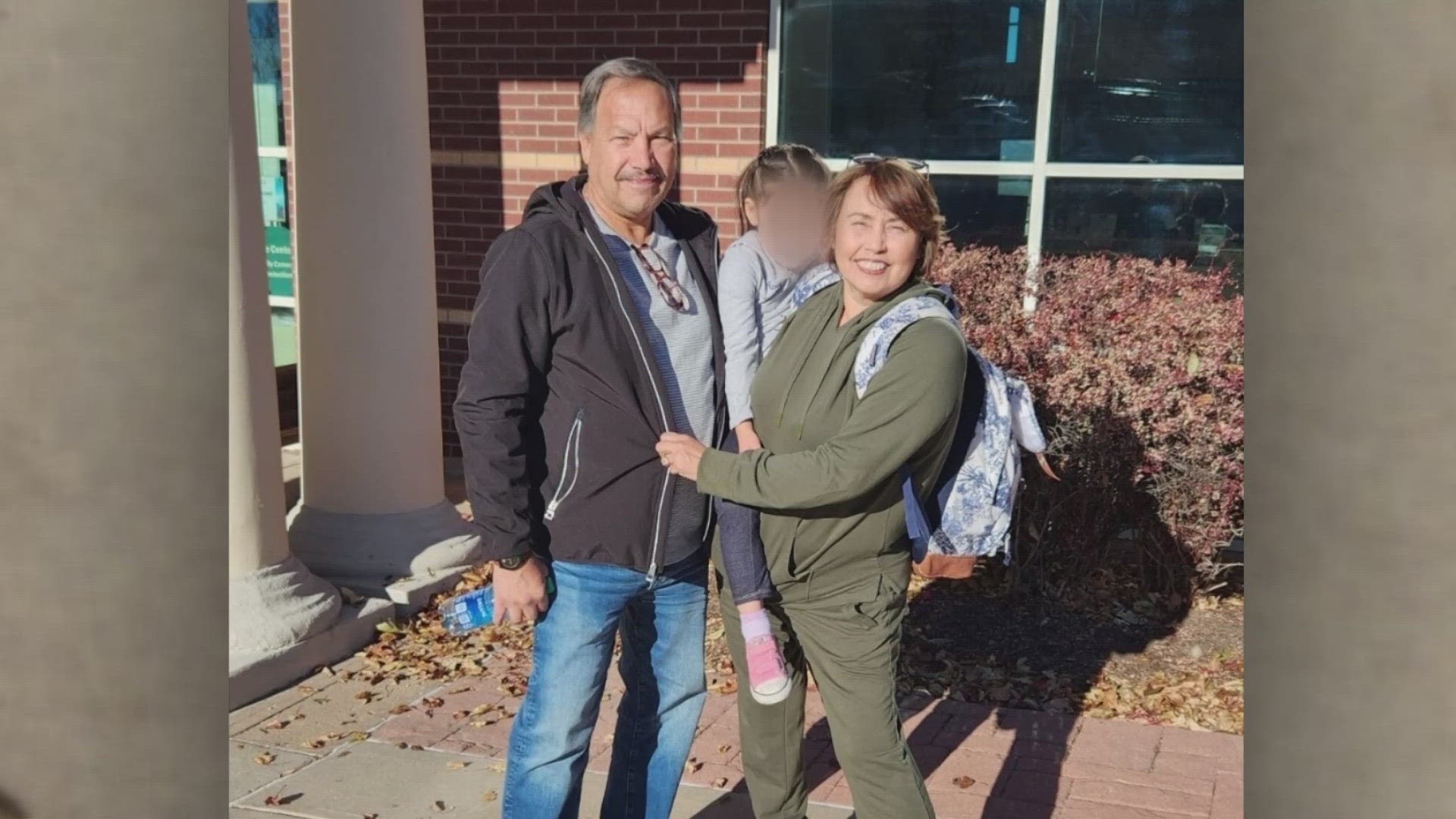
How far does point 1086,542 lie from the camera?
19.4 feet

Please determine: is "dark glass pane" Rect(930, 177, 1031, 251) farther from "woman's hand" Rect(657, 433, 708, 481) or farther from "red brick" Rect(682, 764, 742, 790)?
"woman's hand" Rect(657, 433, 708, 481)

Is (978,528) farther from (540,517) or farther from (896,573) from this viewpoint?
(540,517)

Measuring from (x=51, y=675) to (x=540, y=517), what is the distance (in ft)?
7.05

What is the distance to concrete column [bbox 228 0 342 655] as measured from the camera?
195 inches

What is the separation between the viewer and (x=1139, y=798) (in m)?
4.12

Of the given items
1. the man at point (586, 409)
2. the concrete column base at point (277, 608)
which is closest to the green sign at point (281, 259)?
the concrete column base at point (277, 608)

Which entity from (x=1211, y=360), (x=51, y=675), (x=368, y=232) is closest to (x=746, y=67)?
(x=368, y=232)

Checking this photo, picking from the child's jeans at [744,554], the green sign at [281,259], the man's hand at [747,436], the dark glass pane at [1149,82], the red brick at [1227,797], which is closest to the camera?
the child's jeans at [744,554]

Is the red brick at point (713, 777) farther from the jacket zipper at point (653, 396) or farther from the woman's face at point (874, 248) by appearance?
the woman's face at point (874, 248)

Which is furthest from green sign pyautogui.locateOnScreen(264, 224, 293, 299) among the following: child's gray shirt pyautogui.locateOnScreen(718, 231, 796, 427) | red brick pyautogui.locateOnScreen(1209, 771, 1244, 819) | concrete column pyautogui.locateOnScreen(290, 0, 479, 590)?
red brick pyautogui.locateOnScreen(1209, 771, 1244, 819)

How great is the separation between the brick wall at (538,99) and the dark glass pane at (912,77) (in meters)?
0.29

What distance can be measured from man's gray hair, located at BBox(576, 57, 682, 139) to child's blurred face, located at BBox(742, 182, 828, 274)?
1.86 feet

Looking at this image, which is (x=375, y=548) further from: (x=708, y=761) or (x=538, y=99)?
(x=538, y=99)

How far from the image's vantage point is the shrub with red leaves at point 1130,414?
5.59 metres
